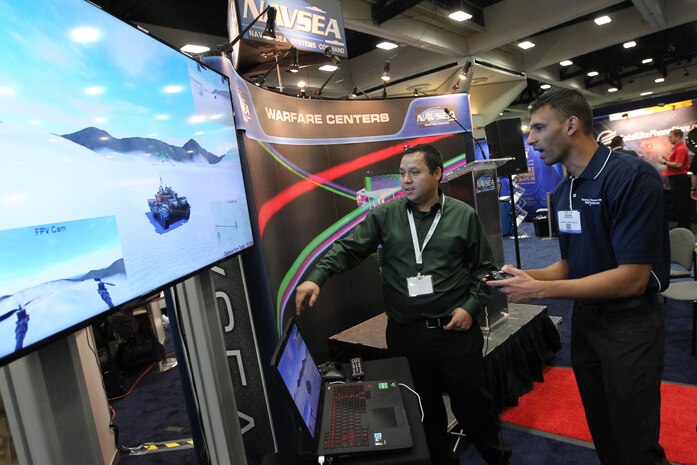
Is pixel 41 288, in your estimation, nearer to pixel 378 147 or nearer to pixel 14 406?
pixel 14 406

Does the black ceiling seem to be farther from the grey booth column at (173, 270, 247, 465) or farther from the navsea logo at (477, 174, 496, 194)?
the navsea logo at (477, 174, 496, 194)

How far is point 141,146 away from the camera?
0.96 meters

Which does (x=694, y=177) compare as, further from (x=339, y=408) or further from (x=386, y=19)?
(x=339, y=408)

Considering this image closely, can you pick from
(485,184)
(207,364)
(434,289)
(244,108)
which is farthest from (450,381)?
(485,184)

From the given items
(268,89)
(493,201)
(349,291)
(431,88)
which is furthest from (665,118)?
(268,89)

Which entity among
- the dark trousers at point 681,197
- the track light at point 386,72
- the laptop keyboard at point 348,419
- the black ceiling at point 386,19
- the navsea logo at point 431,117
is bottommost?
the dark trousers at point 681,197

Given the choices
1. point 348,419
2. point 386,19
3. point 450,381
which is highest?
point 386,19

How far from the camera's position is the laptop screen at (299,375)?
1043 mm

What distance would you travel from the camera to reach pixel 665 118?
30.8ft

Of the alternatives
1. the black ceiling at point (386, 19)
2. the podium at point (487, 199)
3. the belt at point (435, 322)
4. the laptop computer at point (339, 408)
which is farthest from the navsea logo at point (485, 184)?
the laptop computer at point (339, 408)

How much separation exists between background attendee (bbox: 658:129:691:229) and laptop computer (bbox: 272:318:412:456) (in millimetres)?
9214

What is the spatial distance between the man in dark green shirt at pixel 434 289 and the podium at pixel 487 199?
121 cm

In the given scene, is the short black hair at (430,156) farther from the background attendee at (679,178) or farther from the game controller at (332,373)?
the background attendee at (679,178)

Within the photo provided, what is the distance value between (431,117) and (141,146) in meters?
3.94
